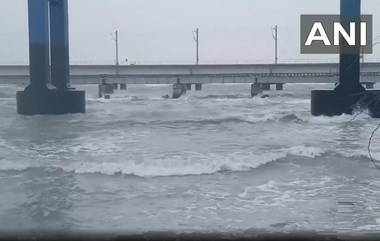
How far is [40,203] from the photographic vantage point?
7914 millimetres

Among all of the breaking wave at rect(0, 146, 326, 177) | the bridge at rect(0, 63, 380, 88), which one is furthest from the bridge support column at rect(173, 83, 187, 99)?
the breaking wave at rect(0, 146, 326, 177)

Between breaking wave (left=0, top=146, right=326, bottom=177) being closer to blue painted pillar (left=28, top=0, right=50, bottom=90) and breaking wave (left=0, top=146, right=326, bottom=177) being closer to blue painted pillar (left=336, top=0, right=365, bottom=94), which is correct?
blue painted pillar (left=336, top=0, right=365, bottom=94)

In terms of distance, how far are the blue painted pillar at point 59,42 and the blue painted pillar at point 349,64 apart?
532 inches

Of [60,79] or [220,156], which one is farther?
[60,79]

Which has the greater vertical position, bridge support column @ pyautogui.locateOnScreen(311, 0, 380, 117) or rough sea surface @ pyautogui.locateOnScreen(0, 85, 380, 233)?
bridge support column @ pyautogui.locateOnScreen(311, 0, 380, 117)

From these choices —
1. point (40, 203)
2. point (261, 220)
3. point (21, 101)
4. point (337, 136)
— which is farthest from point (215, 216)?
point (21, 101)

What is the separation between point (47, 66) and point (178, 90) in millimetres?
28191

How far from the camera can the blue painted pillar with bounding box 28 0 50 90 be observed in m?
25.5

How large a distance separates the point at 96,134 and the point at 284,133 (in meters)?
6.07

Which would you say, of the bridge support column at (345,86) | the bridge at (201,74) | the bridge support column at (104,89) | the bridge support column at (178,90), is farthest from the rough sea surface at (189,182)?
the bridge at (201,74)

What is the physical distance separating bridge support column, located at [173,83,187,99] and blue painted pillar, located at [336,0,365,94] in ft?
94.7

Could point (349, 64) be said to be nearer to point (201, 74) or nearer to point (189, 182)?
point (189, 182)

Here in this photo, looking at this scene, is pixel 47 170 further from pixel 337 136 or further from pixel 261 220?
pixel 337 136

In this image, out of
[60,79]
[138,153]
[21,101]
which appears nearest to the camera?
[138,153]
